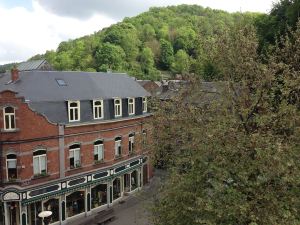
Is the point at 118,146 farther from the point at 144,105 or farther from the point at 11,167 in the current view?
the point at 11,167

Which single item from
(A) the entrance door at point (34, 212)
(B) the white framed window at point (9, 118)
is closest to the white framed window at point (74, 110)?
(B) the white framed window at point (9, 118)

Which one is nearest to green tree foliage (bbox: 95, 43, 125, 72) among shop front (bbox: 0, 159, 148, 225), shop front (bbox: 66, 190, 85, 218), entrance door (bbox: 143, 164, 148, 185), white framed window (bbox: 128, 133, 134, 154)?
entrance door (bbox: 143, 164, 148, 185)

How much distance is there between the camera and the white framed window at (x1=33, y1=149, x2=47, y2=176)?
24.0 m

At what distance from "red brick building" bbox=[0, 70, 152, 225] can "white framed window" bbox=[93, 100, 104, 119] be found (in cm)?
8

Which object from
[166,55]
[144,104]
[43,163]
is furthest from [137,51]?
[43,163]

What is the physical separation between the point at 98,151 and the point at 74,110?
4.12 meters

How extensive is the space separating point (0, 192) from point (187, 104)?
1529cm

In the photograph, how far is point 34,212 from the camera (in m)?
24.3

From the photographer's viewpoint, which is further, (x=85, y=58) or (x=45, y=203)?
(x=85, y=58)

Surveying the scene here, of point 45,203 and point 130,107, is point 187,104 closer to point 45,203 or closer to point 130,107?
point 45,203

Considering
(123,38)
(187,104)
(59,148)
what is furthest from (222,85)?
(123,38)

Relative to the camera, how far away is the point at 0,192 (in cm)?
2309

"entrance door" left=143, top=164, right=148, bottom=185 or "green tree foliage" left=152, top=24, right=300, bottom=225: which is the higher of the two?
"green tree foliage" left=152, top=24, right=300, bottom=225

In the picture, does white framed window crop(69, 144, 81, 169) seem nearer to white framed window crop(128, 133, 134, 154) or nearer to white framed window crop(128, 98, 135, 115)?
white framed window crop(128, 133, 134, 154)
